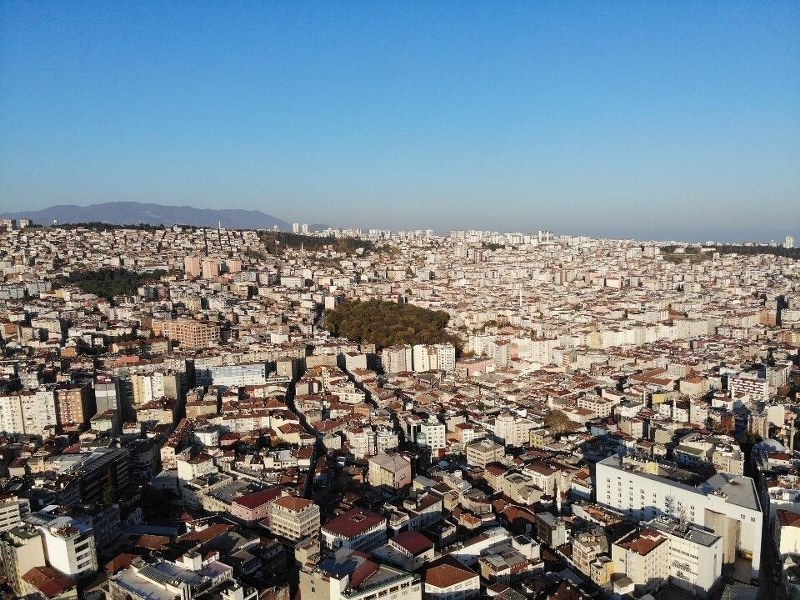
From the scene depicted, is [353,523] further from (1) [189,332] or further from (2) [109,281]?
(2) [109,281]

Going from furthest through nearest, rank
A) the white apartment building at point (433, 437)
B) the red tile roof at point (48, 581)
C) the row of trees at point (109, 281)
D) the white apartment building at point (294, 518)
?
1. the row of trees at point (109, 281)
2. the white apartment building at point (433, 437)
3. the white apartment building at point (294, 518)
4. the red tile roof at point (48, 581)

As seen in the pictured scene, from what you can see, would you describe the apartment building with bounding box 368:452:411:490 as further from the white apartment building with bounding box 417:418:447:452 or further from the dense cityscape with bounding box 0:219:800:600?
the white apartment building with bounding box 417:418:447:452

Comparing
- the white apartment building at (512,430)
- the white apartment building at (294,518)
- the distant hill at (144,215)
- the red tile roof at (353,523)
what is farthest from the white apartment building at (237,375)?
the distant hill at (144,215)

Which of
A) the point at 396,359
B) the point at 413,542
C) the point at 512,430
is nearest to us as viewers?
the point at 413,542

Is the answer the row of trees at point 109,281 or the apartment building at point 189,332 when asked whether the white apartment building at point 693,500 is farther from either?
the row of trees at point 109,281

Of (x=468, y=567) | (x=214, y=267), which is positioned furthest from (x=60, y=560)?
(x=214, y=267)

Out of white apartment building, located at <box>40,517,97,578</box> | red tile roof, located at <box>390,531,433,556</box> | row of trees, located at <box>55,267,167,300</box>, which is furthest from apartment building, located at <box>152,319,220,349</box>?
red tile roof, located at <box>390,531,433,556</box>

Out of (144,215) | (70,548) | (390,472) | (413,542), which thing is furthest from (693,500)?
(144,215)
